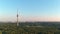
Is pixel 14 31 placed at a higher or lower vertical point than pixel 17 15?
lower

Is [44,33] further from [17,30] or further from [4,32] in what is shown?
[4,32]

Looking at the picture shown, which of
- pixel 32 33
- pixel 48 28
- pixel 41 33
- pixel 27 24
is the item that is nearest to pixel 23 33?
pixel 32 33

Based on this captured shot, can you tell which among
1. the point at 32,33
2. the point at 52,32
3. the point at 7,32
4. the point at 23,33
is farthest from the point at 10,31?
the point at 52,32

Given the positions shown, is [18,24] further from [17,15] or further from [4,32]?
[4,32]

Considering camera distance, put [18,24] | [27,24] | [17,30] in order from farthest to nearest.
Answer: [27,24] < [18,24] < [17,30]

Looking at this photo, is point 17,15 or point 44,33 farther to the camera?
point 17,15

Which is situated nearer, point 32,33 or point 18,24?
point 32,33

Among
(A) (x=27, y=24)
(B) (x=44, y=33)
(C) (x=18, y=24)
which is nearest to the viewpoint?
(B) (x=44, y=33)

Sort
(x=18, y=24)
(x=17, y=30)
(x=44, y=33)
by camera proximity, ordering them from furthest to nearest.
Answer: (x=18, y=24)
(x=17, y=30)
(x=44, y=33)

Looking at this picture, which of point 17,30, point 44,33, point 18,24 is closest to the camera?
point 44,33
